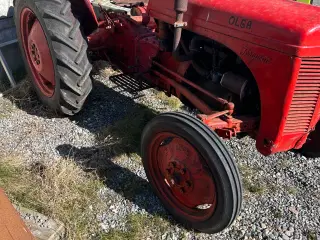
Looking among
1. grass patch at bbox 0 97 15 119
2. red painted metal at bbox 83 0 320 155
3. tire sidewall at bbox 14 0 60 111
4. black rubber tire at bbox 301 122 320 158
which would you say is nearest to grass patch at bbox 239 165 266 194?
black rubber tire at bbox 301 122 320 158

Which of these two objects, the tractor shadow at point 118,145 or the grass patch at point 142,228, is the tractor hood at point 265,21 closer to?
the tractor shadow at point 118,145

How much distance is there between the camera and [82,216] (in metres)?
2.53

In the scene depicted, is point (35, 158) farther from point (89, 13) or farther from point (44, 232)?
point (89, 13)

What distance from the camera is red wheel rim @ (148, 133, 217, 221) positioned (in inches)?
92.9

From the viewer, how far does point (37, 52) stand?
11.3 ft

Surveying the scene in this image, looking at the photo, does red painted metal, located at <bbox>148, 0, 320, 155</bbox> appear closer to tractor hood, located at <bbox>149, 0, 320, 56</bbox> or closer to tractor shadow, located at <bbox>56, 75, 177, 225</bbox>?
tractor hood, located at <bbox>149, 0, 320, 56</bbox>

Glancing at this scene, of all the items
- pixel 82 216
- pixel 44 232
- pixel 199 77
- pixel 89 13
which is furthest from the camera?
pixel 89 13

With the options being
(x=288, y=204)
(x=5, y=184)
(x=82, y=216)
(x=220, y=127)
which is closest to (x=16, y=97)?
(x=5, y=184)

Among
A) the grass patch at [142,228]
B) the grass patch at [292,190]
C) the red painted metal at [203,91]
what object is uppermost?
the red painted metal at [203,91]

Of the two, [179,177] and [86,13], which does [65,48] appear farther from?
[179,177]

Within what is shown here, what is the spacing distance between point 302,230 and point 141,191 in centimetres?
121

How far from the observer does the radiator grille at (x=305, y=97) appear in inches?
81.9

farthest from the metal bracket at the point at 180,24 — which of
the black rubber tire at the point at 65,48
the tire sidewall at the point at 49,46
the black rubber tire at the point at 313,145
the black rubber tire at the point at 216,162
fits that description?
the black rubber tire at the point at 313,145

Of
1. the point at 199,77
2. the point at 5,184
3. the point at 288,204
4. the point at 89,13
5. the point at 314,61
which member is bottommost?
the point at 288,204
